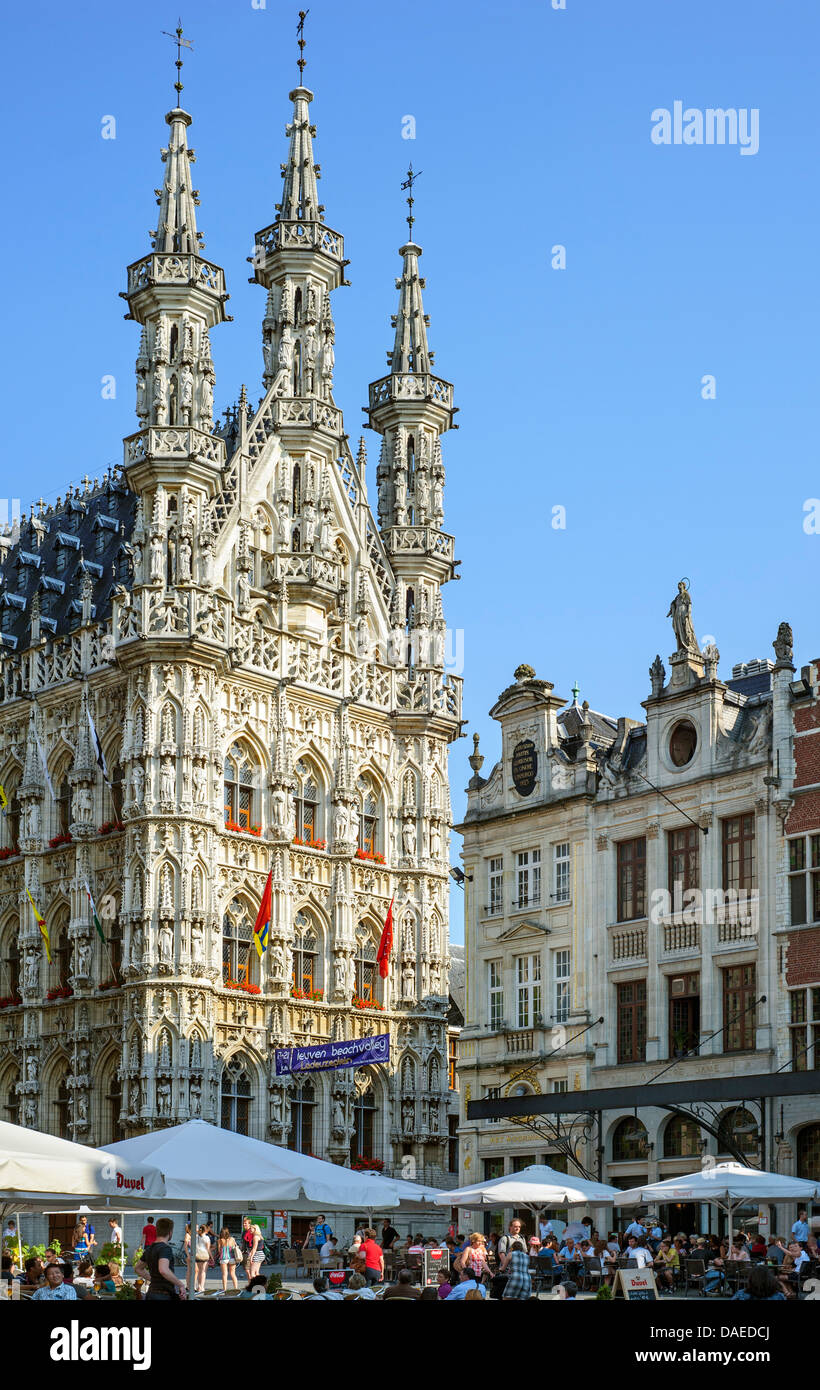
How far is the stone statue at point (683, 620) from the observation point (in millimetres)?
45000

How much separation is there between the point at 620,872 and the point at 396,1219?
14.7 metres

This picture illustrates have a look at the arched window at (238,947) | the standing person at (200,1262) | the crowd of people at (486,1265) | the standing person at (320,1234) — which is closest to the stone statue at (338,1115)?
the arched window at (238,947)

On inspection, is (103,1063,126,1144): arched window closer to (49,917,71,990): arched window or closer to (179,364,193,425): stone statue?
(49,917,71,990): arched window

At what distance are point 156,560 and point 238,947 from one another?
11.2 m

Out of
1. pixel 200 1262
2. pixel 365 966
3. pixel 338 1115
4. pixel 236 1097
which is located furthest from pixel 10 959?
pixel 200 1262

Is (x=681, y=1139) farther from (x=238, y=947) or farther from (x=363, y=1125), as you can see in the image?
(x=238, y=947)

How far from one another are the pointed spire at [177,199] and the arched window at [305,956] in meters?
20.1

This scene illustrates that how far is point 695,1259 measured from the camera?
3216 centimetres

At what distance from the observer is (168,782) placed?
49812 mm

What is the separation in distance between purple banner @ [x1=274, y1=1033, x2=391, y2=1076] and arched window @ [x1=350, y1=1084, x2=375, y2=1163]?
3364 millimetres

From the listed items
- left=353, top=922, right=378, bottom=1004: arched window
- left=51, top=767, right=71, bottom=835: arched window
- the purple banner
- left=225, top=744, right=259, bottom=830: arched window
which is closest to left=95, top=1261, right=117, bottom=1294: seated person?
the purple banner

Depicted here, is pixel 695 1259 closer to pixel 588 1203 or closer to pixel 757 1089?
pixel 588 1203

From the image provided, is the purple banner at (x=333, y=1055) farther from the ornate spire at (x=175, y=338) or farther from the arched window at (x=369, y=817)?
the ornate spire at (x=175, y=338)
